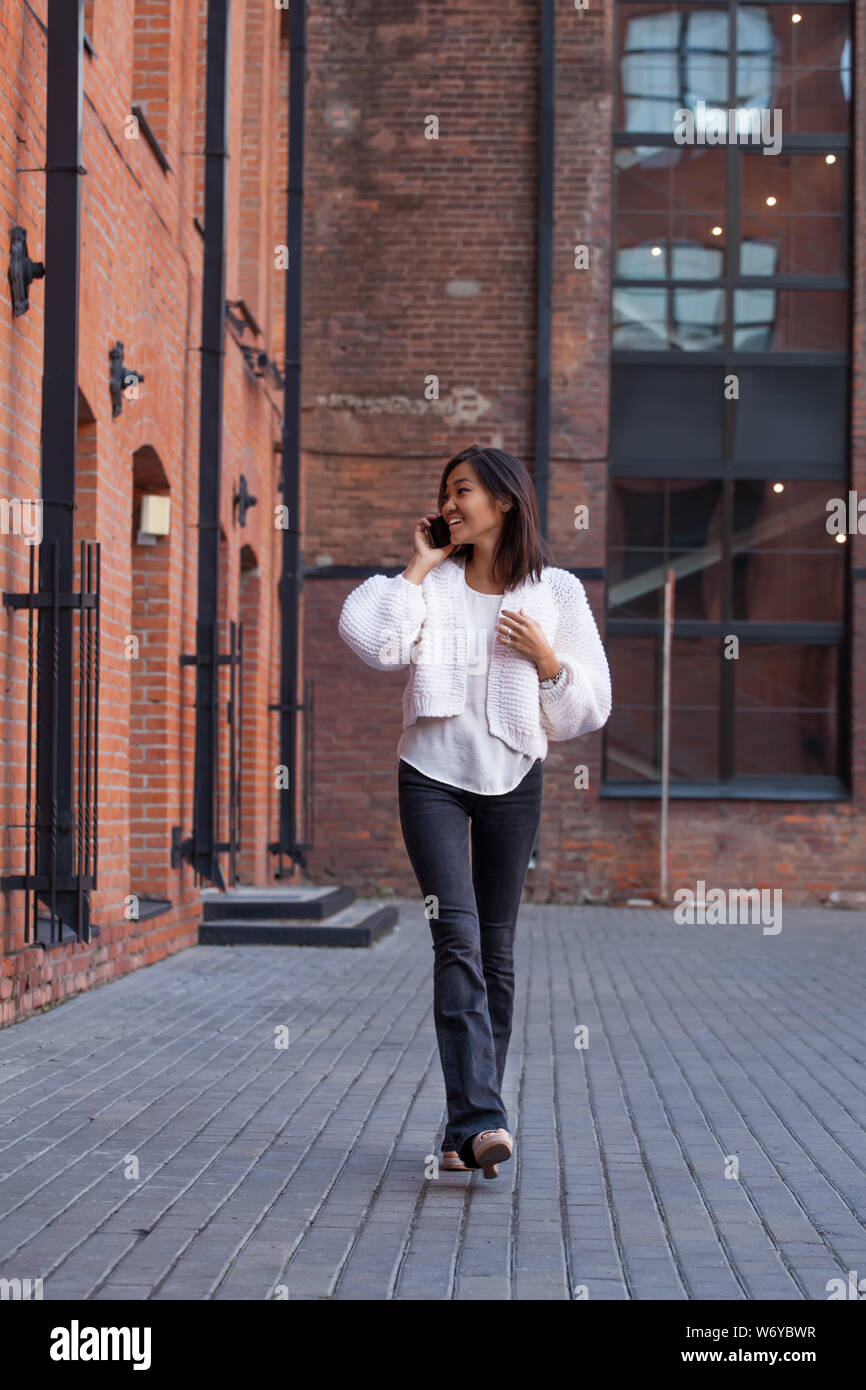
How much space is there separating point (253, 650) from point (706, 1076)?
953cm

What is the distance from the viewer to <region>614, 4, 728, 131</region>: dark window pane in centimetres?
1780

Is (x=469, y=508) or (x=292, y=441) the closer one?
(x=469, y=508)

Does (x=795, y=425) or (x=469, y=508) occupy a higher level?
(x=795, y=425)

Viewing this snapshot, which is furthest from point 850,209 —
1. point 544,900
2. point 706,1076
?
point 706,1076

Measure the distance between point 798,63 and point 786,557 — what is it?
4728 mm

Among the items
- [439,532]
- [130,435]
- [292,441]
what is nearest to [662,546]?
[292,441]

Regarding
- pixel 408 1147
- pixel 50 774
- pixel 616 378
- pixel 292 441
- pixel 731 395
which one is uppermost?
pixel 616 378

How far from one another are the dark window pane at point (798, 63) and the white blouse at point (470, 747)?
47.2 feet

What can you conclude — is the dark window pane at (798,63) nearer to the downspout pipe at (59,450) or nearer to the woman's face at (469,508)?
the downspout pipe at (59,450)

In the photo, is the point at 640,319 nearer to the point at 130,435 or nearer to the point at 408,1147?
the point at 130,435

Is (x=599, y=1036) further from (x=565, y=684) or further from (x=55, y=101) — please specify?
(x=55, y=101)

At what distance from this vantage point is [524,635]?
470 centimetres
